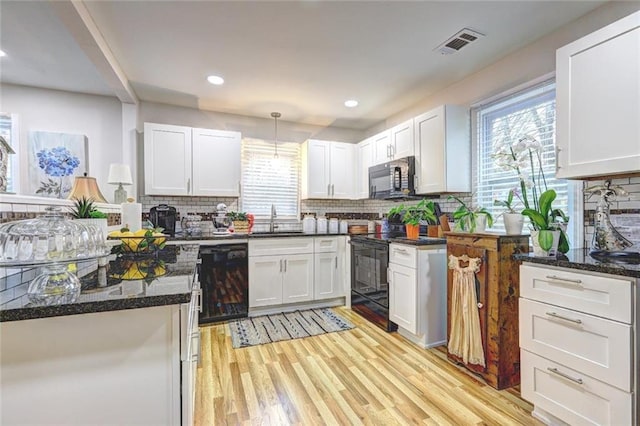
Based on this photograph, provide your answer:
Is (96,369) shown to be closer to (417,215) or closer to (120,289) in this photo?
(120,289)

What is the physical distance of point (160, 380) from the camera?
961mm

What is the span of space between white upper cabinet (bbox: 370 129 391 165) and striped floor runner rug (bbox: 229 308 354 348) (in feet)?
6.30

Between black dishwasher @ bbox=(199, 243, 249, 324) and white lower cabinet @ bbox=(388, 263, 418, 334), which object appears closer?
white lower cabinet @ bbox=(388, 263, 418, 334)

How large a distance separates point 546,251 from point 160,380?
6.40ft

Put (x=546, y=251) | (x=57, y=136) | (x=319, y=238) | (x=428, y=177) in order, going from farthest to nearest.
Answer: (x=319, y=238)
(x=57, y=136)
(x=428, y=177)
(x=546, y=251)

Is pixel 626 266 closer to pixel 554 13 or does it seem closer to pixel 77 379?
pixel 554 13

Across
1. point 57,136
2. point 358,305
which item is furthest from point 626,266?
point 57,136

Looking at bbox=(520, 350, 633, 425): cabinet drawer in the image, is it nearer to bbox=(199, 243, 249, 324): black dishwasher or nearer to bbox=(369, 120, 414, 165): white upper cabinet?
bbox=(369, 120, 414, 165): white upper cabinet

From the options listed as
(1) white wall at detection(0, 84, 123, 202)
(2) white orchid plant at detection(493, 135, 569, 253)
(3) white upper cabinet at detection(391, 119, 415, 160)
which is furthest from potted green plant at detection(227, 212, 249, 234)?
(2) white orchid plant at detection(493, 135, 569, 253)

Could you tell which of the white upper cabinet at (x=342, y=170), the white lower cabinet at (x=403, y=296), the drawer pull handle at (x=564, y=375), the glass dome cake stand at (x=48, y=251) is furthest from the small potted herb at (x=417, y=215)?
the glass dome cake stand at (x=48, y=251)

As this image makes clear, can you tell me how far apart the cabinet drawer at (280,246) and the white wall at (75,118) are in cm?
185

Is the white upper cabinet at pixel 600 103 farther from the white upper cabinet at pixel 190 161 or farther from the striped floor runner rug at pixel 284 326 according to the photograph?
the white upper cabinet at pixel 190 161

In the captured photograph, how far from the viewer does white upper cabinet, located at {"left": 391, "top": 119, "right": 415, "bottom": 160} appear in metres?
3.17

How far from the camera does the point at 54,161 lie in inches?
125
